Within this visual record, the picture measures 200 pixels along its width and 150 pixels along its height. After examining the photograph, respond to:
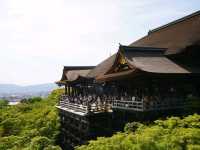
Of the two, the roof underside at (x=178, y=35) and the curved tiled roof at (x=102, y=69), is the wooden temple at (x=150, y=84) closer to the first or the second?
the roof underside at (x=178, y=35)

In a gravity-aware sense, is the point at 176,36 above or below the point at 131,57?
above

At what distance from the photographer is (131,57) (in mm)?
25125

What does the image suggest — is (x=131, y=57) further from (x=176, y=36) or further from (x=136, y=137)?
(x=136, y=137)

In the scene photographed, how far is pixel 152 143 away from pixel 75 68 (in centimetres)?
3280

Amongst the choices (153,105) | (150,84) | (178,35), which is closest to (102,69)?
(178,35)

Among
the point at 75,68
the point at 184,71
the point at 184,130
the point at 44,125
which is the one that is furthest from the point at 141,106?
the point at 75,68

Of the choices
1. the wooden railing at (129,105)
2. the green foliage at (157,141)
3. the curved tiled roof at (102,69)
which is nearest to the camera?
the green foliage at (157,141)

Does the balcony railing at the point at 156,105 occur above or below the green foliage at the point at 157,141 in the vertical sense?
above

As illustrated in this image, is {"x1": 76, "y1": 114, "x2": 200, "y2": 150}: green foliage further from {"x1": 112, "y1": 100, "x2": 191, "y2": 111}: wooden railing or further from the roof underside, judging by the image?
the roof underside

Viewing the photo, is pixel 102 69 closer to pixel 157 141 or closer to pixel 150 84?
pixel 150 84

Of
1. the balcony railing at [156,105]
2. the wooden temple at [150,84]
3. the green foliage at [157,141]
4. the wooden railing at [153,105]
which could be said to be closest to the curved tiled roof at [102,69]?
the wooden temple at [150,84]

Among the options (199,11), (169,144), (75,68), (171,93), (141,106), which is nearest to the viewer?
(169,144)

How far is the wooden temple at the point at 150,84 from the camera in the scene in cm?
2184

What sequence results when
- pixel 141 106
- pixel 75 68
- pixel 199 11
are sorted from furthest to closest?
1. pixel 75 68
2. pixel 199 11
3. pixel 141 106
